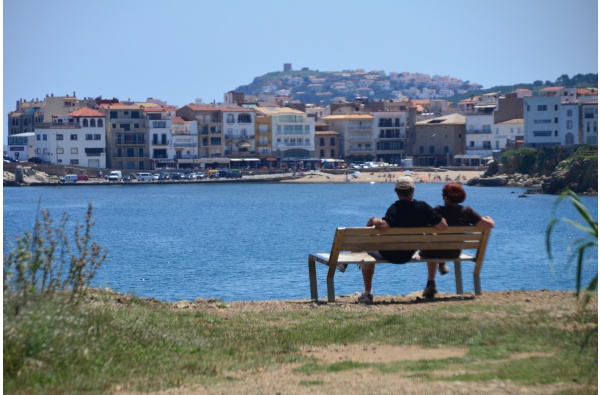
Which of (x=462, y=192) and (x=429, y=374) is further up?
(x=462, y=192)

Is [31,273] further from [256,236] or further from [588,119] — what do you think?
[588,119]

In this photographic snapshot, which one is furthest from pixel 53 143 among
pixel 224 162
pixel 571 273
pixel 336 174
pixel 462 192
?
pixel 462 192

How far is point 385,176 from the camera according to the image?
364 ft

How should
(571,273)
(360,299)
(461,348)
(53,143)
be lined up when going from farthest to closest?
(53,143)
(571,273)
(360,299)
(461,348)

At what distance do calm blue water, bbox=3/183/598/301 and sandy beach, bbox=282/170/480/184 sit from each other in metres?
5.17

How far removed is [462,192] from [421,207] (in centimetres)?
66

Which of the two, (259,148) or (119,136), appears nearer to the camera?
(119,136)

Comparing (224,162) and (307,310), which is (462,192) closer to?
(307,310)

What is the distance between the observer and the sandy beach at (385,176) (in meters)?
108

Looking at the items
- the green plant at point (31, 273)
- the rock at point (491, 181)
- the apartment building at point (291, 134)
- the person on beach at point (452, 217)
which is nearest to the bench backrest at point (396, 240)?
the person on beach at point (452, 217)

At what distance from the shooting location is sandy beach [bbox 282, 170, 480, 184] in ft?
356

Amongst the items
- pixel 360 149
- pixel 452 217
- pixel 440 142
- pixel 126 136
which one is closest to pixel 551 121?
pixel 440 142

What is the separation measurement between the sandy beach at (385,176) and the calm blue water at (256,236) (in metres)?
5.17

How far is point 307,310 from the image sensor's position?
9.95m
